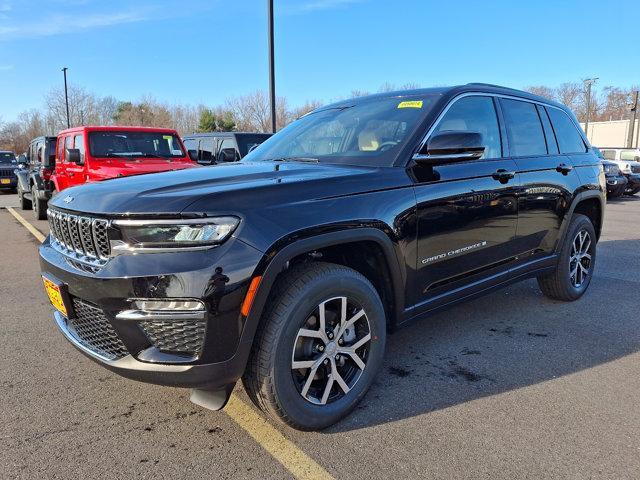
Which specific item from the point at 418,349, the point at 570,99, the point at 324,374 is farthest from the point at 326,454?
the point at 570,99

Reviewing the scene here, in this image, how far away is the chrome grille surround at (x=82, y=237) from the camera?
237 cm

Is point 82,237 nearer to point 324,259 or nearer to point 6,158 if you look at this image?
point 324,259

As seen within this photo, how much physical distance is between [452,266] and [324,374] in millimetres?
1189

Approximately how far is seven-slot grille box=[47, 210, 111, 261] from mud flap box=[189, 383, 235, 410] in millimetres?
798

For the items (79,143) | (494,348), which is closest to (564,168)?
(494,348)

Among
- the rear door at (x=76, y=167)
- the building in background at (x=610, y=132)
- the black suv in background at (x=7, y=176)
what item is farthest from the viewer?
the building in background at (x=610, y=132)

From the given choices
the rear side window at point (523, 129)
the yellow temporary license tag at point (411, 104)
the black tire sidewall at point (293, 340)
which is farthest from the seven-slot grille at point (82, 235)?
the rear side window at point (523, 129)

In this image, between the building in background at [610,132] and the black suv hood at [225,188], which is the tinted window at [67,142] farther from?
the building in background at [610,132]

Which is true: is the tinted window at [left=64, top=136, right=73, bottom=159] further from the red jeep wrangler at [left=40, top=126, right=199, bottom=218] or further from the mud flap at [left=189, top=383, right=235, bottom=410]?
the mud flap at [left=189, top=383, right=235, bottom=410]

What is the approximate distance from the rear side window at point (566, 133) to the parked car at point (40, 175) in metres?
9.67

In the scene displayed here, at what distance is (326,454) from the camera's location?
2.47 m

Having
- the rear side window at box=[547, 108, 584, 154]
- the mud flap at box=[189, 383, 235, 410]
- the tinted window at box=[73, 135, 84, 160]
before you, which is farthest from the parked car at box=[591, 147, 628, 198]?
the mud flap at box=[189, 383, 235, 410]

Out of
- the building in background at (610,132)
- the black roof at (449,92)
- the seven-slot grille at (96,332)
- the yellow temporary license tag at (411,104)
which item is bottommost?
the seven-slot grille at (96,332)

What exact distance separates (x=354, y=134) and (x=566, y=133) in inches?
97.4
